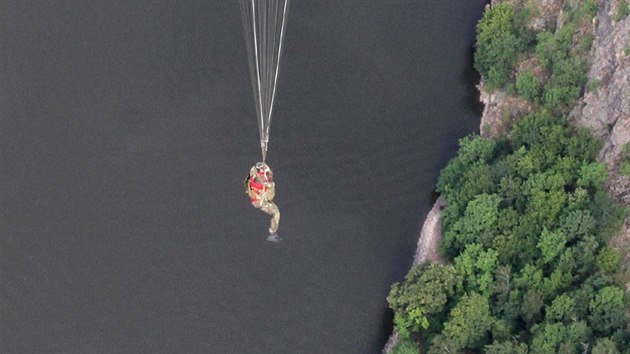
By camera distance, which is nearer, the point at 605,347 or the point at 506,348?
the point at 605,347

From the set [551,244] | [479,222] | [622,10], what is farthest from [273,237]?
[622,10]

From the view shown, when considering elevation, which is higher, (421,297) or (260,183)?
(260,183)

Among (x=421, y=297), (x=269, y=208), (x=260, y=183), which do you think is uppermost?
(x=269, y=208)

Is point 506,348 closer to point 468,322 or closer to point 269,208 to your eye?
point 468,322

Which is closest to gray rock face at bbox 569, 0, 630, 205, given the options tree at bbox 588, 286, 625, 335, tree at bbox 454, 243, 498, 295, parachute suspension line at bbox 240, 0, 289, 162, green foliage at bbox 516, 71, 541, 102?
green foliage at bbox 516, 71, 541, 102

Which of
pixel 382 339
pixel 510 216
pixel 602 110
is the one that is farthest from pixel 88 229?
pixel 602 110

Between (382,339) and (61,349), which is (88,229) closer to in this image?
(61,349)

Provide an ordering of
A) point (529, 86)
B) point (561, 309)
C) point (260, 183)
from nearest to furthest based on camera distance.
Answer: point (260, 183)
point (561, 309)
point (529, 86)
